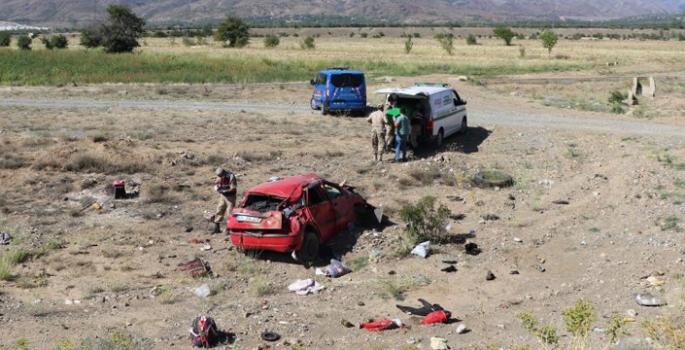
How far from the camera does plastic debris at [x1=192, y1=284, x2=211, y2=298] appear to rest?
11.2 metres

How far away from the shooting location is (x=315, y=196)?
13.1m

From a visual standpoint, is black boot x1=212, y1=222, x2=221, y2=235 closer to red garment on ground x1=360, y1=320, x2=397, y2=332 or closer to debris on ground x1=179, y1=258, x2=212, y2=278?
debris on ground x1=179, y1=258, x2=212, y2=278

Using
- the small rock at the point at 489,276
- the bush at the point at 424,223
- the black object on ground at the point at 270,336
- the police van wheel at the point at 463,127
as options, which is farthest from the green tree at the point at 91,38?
the black object on ground at the point at 270,336

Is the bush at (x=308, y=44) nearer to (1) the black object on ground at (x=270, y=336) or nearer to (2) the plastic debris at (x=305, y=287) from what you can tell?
(2) the plastic debris at (x=305, y=287)

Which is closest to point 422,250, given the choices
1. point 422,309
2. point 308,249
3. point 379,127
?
point 308,249

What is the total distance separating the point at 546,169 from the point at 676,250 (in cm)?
642

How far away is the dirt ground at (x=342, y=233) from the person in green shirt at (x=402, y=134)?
464 mm

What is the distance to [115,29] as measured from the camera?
70.7 m

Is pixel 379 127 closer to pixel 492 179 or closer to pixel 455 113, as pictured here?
pixel 492 179

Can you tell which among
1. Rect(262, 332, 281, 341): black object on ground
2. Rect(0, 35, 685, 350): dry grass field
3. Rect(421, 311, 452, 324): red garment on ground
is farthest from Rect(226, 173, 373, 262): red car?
Rect(421, 311, 452, 324): red garment on ground

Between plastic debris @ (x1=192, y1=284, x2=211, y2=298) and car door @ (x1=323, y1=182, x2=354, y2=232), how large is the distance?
3.18m

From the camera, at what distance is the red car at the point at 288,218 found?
39.8 feet

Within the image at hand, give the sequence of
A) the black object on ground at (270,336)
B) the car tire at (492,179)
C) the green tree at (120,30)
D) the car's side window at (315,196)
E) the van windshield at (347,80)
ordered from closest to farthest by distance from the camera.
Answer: the black object on ground at (270,336) → the car's side window at (315,196) → the car tire at (492,179) → the van windshield at (347,80) → the green tree at (120,30)

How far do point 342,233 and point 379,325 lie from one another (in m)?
4.35
